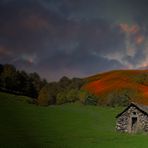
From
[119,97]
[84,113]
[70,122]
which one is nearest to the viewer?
[70,122]

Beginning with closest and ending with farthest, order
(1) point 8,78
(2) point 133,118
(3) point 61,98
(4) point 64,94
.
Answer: (2) point 133,118, (1) point 8,78, (3) point 61,98, (4) point 64,94

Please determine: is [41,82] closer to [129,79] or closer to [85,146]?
[129,79]

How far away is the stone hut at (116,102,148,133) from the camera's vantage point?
223ft

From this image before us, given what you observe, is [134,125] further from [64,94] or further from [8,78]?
[8,78]

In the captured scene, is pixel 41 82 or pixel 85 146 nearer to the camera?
pixel 85 146

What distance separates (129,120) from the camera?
7006 centimetres

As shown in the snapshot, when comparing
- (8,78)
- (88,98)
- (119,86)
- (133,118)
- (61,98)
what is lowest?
(133,118)

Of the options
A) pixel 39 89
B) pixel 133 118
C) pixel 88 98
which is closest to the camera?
pixel 133 118

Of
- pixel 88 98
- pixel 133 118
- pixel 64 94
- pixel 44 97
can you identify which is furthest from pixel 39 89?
pixel 133 118

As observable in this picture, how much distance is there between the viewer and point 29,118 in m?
77.8

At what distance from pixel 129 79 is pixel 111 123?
2168 inches

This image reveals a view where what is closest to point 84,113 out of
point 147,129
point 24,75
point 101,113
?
point 101,113

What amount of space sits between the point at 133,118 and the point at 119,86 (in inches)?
2228

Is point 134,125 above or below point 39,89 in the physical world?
below
